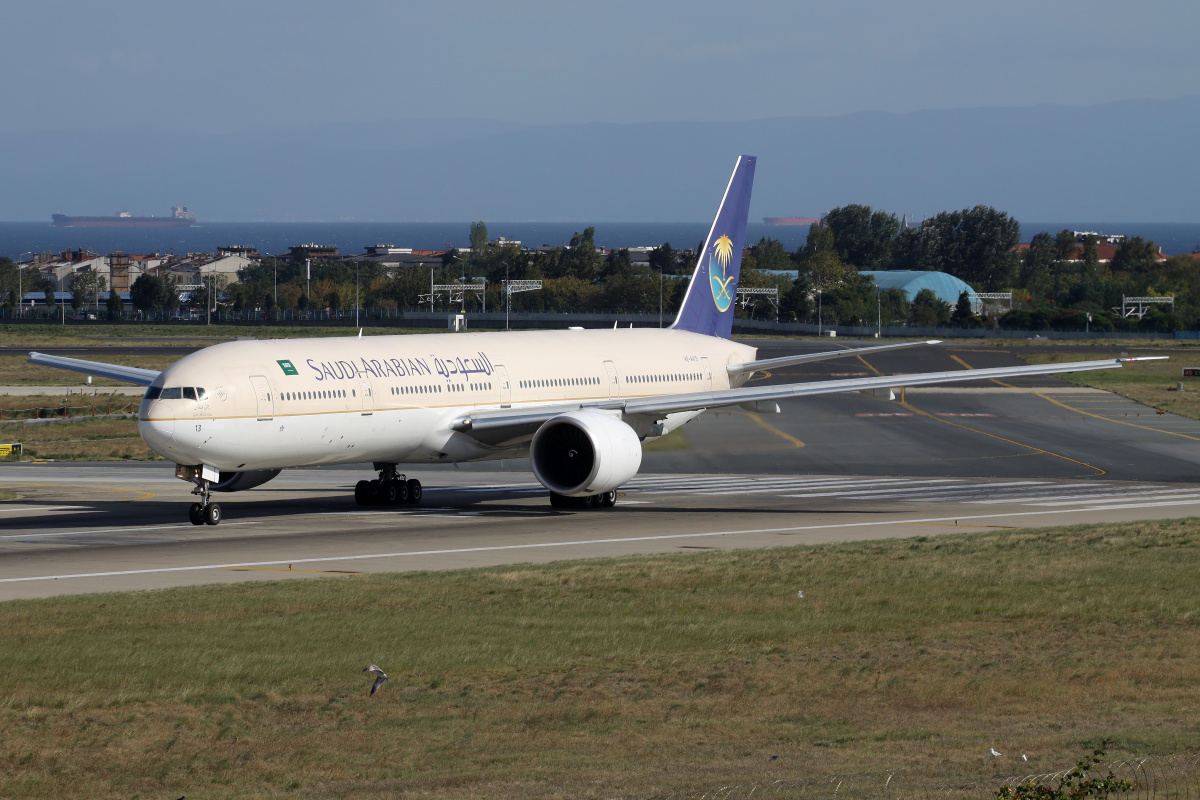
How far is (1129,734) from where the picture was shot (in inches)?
613

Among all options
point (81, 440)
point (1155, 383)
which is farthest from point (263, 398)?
point (1155, 383)

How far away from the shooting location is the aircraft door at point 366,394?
35.4 metres

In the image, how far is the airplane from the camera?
33.0 m

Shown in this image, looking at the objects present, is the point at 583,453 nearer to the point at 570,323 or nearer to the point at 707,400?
the point at 707,400

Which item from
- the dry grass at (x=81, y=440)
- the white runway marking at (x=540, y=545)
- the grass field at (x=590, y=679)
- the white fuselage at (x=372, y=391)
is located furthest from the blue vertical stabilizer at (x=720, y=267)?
the dry grass at (x=81, y=440)

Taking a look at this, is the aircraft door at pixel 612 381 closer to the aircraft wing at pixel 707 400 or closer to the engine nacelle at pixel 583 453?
the aircraft wing at pixel 707 400

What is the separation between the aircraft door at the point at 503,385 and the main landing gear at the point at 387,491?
3.73m

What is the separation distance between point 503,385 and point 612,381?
15.4ft

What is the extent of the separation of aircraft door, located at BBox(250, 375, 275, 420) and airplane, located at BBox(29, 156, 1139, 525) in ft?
0.11

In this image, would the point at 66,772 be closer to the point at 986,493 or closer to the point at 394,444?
the point at 394,444

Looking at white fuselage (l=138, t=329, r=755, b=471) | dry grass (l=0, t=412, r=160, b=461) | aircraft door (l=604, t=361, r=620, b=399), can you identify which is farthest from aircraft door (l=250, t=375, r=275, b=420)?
dry grass (l=0, t=412, r=160, b=461)

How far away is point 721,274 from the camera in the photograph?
49.8 m

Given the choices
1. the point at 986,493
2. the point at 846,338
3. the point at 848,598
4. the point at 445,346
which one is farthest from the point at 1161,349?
the point at 848,598

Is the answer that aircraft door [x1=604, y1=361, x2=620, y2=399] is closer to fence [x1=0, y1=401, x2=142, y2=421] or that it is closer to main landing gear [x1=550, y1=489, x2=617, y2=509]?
main landing gear [x1=550, y1=489, x2=617, y2=509]
